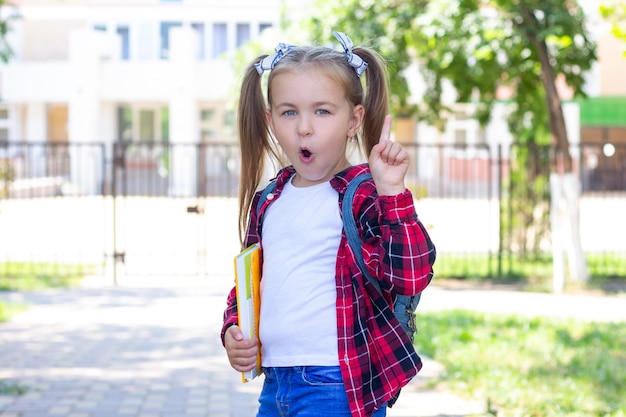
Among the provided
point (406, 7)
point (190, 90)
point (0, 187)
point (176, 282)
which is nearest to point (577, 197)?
point (406, 7)

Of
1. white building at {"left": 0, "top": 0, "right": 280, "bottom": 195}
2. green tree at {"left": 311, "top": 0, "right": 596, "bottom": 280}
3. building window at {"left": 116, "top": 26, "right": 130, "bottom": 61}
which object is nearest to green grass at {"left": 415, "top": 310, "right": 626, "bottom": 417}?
green tree at {"left": 311, "top": 0, "right": 596, "bottom": 280}

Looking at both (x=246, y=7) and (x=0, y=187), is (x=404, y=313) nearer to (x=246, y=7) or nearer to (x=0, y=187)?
(x=0, y=187)

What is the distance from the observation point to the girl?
274 centimetres

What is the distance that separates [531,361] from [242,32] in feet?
105

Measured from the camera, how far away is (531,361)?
7.44 m

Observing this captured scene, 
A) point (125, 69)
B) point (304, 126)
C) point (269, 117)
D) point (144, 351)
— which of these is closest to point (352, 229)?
point (304, 126)

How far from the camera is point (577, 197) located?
13.8m

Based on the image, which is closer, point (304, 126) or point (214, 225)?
point (304, 126)

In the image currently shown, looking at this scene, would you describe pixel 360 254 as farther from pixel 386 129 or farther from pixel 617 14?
pixel 617 14

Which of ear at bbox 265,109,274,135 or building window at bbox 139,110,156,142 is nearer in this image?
ear at bbox 265,109,274,135

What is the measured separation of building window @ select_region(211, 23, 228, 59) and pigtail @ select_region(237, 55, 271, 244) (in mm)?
35179

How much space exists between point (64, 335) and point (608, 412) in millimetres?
5339

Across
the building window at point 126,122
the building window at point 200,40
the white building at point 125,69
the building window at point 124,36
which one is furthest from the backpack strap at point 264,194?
the building window at point 124,36

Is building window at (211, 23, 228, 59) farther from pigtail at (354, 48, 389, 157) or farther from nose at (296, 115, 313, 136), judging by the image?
nose at (296, 115, 313, 136)
